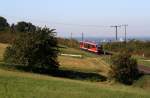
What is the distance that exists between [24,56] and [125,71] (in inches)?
460

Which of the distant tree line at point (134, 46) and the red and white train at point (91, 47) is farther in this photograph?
the distant tree line at point (134, 46)

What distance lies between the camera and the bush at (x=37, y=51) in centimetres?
5500

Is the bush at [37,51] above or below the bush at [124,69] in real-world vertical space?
above

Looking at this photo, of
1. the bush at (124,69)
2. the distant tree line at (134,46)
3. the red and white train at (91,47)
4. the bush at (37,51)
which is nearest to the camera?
the bush at (124,69)

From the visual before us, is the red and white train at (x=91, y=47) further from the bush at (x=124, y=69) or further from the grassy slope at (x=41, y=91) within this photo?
the grassy slope at (x=41, y=91)

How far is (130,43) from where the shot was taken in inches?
5886

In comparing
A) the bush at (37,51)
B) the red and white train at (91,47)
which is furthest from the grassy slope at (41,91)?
the red and white train at (91,47)

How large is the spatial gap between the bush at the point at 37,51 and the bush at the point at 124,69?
24.1ft

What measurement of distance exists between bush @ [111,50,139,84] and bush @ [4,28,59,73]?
24.1 ft

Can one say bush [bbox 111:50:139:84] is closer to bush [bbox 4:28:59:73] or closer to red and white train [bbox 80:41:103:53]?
bush [bbox 4:28:59:73]

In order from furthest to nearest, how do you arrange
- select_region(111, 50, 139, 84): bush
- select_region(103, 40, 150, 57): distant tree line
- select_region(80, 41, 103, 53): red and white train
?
select_region(103, 40, 150, 57): distant tree line, select_region(80, 41, 103, 53): red and white train, select_region(111, 50, 139, 84): bush

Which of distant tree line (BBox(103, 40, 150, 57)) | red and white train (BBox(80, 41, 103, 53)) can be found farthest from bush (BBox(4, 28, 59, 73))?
distant tree line (BBox(103, 40, 150, 57))

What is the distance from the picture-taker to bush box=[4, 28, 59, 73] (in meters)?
55.0

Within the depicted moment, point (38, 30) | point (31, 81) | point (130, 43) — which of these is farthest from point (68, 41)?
point (31, 81)
